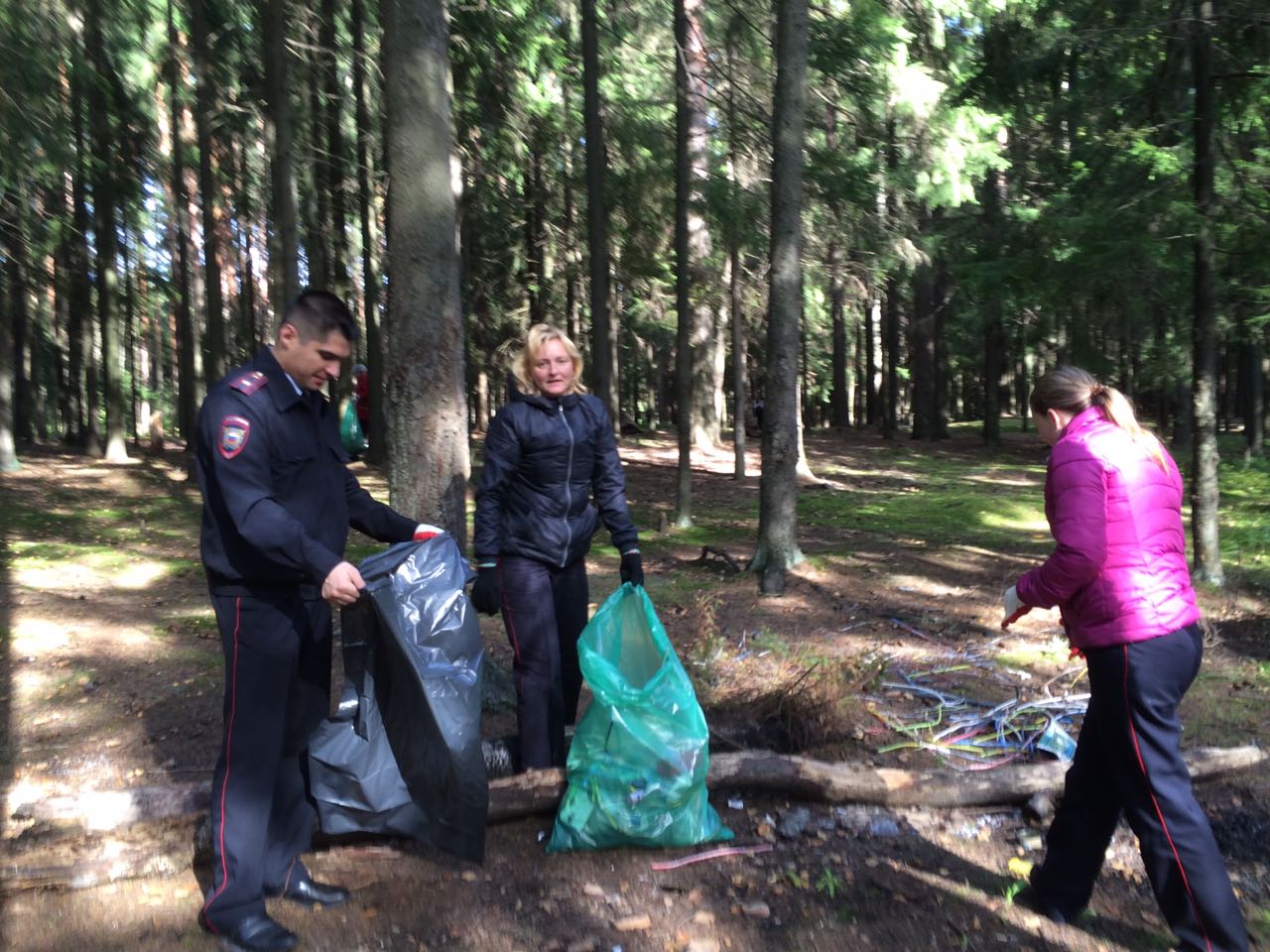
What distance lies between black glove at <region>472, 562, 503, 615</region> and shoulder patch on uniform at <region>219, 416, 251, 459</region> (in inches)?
48.2

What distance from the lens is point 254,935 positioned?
9.83 feet

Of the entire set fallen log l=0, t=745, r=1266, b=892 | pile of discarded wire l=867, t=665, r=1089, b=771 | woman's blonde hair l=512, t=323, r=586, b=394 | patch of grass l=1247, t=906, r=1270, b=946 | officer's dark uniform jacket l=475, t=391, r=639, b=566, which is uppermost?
woman's blonde hair l=512, t=323, r=586, b=394

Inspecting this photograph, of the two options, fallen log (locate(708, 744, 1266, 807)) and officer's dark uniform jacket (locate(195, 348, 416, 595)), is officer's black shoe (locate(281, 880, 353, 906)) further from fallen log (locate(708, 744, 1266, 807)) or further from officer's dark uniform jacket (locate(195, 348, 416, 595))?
fallen log (locate(708, 744, 1266, 807))

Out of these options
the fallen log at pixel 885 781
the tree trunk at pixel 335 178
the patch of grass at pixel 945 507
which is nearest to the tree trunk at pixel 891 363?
the patch of grass at pixel 945 507

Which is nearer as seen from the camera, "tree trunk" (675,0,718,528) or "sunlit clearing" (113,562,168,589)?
"sunlit clearing" (113,562,168,589)

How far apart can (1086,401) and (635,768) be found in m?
2.04

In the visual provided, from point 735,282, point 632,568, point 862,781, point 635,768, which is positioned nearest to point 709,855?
point 635,768

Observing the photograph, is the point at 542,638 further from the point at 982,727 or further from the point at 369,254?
the point at 369,254

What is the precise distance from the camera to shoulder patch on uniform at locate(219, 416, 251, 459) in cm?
296

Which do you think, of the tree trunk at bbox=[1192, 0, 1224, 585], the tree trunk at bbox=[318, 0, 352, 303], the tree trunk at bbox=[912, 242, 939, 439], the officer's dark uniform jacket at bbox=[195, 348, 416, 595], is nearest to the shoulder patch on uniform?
the officer's dark uniform jacket at bbox=[195, 348, 416, 595]

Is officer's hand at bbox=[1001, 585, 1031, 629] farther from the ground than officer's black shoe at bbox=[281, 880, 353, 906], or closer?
farther from the ground

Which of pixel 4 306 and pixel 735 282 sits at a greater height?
pixel 4 306

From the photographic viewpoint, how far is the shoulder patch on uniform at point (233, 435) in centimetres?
296

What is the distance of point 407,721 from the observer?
10.9 feet
